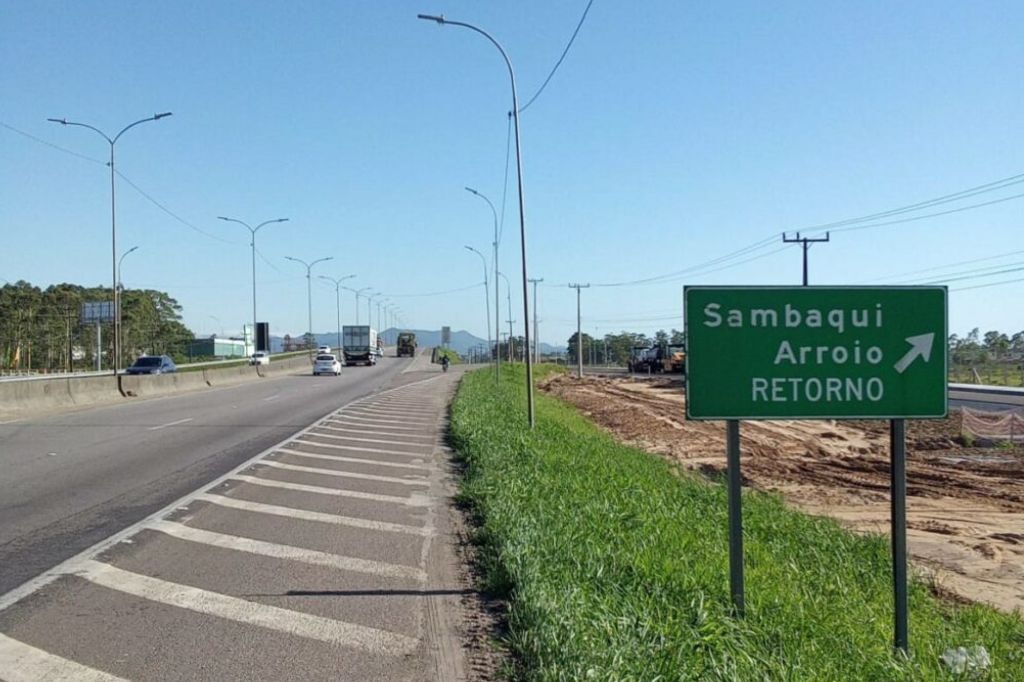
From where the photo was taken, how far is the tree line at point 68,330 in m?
81.7

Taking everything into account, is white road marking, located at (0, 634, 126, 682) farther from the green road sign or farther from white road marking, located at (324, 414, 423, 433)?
white road marking, located at (324, 414, 423, 433)

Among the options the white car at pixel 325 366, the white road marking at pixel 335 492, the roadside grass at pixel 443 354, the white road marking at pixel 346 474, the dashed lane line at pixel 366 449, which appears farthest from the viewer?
the roadside grass at pixel 443 354

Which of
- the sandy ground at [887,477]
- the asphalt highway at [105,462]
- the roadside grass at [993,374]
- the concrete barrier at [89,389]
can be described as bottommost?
the sandy ground at [887,477]

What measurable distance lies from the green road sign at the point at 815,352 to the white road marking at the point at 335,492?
587 cm

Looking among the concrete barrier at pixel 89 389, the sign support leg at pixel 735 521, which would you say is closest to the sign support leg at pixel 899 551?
the sign support leg at pixel 735 521

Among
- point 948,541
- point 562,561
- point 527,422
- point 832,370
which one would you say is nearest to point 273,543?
point 562,561

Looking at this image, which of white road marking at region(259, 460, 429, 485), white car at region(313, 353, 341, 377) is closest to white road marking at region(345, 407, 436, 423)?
white road marking at region(259, 460, 429, 485)

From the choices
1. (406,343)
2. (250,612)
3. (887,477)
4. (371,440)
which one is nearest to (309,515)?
(250,612)

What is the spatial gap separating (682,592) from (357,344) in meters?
80.0

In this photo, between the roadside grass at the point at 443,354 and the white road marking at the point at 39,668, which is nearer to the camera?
the white road marking at the point at 39,668

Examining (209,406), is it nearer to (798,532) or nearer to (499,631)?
(798,532)

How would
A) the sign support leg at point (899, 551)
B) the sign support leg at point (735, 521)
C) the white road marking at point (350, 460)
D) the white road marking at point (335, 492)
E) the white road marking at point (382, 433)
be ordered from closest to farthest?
the sign support leg at point (899, 551)
the sign support leg at point (735, 521)
the white road marking at point (335, 492)
the white road marking at point (350, 460)
the white road marking at point (382, 433)

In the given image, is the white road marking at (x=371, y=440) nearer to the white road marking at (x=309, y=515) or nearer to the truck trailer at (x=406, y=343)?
the white road marking at (x=309, y=515)

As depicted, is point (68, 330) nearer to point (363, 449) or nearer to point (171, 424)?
point (171, 424)
